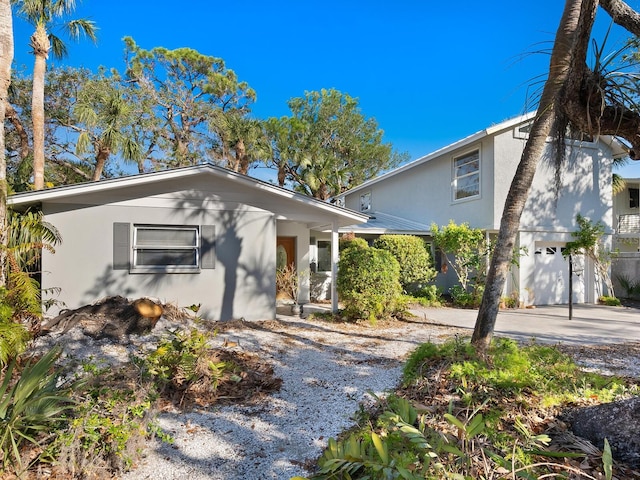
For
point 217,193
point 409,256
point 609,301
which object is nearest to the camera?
point 217,193

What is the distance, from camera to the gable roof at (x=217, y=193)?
7393mm

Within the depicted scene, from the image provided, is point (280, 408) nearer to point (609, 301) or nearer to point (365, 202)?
point (609, 301)

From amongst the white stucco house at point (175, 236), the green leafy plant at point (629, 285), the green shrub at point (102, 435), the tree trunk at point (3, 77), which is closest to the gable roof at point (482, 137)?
Answer: the green leafy plant at point (629, 285)

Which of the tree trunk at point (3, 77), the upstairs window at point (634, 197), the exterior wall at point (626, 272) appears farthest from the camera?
the upstairs window at point (634, 197)

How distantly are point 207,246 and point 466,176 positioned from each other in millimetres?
9620

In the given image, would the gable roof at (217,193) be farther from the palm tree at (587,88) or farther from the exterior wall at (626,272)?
the exterior wall at (626,272)

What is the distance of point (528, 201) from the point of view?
11977 millimetres

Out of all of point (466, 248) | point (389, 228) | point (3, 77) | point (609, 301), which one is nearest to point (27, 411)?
point (3, 77)

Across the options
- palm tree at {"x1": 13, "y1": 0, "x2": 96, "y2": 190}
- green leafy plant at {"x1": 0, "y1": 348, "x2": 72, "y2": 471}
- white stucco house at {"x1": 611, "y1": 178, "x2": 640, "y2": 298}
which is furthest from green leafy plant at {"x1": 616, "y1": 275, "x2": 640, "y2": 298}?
palm tree at {"x1": 13, "y1": 0, "x2": 96, "y2": 190}

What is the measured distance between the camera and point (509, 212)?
4699 mm

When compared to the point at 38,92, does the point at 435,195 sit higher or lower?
lower

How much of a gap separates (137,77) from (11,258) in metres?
19.1

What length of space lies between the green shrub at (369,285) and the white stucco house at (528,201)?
4.24 metres

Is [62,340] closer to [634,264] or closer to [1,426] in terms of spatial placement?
[1,426]
